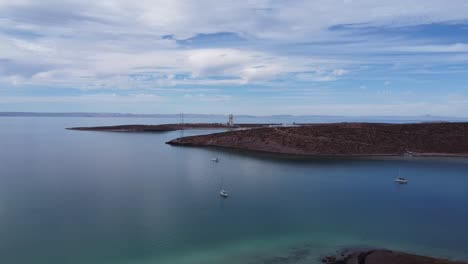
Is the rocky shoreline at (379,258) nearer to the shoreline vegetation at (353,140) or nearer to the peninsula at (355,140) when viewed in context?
the shoreline vegetation at (353,140)

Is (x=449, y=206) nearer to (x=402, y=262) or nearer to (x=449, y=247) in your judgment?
(x=449, y=247)

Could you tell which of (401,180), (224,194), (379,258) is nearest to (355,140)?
(401,180)

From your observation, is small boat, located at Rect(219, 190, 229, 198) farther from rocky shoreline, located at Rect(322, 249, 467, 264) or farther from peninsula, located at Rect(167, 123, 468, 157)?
peninsula, located at Rect(167, 123, 468, 157)

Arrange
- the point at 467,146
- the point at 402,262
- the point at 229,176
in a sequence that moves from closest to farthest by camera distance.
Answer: the point at 402,262 → the point at 229,176 → the point at 467,146

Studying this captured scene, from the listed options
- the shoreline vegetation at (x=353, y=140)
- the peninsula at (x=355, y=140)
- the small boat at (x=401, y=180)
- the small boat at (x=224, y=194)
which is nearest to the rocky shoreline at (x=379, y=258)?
the small boat at (x=224, y=194)

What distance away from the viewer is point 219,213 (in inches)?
1297

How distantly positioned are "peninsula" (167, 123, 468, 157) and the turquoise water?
17993 mm

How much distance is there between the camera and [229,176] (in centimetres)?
5172

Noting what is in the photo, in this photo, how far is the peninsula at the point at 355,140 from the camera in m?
77.5

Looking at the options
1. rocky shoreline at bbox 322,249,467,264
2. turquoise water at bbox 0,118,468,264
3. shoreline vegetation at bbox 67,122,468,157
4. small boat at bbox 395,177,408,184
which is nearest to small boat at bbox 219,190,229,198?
turquoise water at bbox 0,118,468,264

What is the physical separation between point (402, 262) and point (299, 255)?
5883 mm

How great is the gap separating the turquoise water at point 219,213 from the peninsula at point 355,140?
17993mm

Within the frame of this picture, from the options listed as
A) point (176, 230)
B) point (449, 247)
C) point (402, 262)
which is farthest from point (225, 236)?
point (449, 247)

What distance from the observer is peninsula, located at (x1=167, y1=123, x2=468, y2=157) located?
77.5 m
